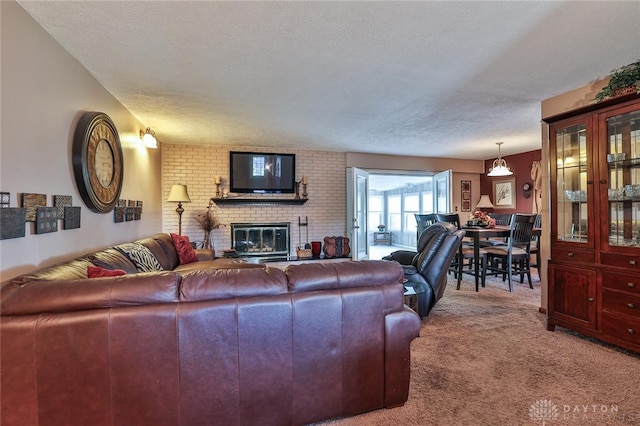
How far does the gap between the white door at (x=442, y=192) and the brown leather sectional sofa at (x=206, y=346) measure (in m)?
5.23

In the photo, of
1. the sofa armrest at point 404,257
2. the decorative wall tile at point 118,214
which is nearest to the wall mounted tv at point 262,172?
the decorative wall tile at point 118,214

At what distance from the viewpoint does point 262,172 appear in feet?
18.0

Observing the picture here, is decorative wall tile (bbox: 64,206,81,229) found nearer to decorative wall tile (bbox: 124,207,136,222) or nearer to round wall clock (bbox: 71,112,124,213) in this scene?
round wall clock (bbox: 71,112,124,213)

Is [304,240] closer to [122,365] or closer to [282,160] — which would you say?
[282,160]

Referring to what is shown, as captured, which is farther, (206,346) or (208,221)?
(208,221)

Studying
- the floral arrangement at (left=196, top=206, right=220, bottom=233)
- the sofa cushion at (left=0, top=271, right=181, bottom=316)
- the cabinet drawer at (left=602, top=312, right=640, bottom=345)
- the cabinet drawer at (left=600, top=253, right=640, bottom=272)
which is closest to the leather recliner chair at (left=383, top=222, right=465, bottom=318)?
the cabinet drawer at (left=600, top=253, right=640, bottom=272)

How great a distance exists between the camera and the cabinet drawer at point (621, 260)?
87.7 inches

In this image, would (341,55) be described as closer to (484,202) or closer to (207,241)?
(207,241)

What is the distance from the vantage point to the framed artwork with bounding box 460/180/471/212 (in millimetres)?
7012

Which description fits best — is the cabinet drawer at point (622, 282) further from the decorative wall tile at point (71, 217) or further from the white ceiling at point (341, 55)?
the decorative wall tile at point (71, 217)

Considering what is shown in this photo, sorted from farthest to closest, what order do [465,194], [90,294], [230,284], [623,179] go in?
[465,194] < [623,179] < [230,284] < [90,294]

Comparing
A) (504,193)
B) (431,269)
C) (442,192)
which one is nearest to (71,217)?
(431,269)

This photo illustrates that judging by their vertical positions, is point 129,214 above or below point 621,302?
above

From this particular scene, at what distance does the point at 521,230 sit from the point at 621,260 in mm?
2044
